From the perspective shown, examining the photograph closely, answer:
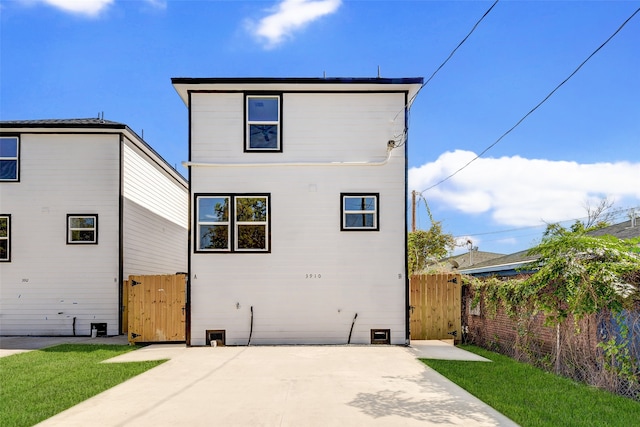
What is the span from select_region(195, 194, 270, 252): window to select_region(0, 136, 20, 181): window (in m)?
6.63

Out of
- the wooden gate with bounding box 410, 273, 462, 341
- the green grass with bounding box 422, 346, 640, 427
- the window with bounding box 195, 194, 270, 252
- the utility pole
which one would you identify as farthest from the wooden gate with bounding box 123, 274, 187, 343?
the utility pole

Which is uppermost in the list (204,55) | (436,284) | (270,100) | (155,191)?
(204,55)

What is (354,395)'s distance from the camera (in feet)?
18.8

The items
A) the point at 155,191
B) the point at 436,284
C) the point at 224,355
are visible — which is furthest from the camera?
the point at 155,191

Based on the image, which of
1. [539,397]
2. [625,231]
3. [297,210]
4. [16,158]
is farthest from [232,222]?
[625,231]

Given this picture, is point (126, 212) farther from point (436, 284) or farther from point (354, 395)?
point (354, 395)

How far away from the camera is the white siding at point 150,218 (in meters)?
13.3

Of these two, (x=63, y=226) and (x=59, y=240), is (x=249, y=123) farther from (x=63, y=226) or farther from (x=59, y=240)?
(x=59, y=240)

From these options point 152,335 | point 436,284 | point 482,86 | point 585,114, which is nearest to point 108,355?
point 152,335

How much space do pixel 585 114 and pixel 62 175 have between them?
15.1m

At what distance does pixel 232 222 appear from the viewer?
10.3 metres

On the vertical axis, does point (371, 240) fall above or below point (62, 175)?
below

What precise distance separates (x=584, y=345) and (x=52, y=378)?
26.7 ft

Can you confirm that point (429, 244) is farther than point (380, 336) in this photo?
Yes
